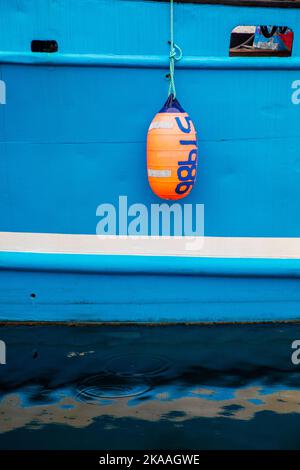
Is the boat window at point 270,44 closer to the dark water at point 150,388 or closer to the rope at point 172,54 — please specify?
the rope at point 172,54

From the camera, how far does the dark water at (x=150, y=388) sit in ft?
9.93

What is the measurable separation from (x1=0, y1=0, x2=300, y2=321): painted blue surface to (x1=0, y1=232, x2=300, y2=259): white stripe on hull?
52 millimetres

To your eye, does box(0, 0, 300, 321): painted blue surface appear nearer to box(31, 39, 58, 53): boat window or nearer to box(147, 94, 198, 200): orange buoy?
box(31, 39, 58, 53): boat window

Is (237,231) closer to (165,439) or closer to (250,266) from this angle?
(250,266)

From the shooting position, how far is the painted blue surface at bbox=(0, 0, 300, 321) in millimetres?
3551
